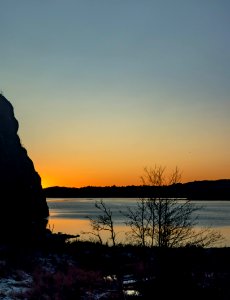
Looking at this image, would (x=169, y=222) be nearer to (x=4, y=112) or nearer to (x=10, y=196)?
(x=10, y=196)

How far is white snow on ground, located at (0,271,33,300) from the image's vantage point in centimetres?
1512

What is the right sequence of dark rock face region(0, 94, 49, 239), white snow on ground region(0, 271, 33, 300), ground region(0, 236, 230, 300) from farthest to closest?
dark rock face region(0, 94, 49, 239), white snow on ground region(0, 271, 33, 300), ground region(0, 236, 230, 300)

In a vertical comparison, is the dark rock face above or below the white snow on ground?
above

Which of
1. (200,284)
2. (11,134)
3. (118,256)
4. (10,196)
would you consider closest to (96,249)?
(118,256)

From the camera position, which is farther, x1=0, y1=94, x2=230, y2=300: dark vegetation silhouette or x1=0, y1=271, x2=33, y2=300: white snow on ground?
x1=0, y1=271, x2=33, y2=300: white snow on ground

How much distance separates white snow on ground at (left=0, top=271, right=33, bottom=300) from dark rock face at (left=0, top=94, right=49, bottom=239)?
179 feet

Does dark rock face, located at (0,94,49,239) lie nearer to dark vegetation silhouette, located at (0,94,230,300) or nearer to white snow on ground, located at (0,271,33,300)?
dark vegetation silhouette, located at (0,94,230,300)

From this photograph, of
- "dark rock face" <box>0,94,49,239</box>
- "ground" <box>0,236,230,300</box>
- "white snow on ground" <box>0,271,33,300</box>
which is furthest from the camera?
"dark rock face" <box>0,94,49,239</box>

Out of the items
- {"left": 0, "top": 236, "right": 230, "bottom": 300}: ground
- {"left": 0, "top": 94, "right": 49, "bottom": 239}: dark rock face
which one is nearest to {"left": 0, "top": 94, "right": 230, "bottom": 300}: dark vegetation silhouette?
{"left": 0, "top": 236, "right": 230, "bottom": 300}: ground

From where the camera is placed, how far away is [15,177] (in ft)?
280

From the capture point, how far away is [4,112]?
90.6 meters

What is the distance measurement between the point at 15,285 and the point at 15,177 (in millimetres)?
70236

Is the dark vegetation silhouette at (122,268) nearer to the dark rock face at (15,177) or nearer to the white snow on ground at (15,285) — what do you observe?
the white snow on ground at (15,285)

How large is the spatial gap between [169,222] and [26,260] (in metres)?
8.96
